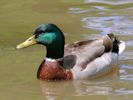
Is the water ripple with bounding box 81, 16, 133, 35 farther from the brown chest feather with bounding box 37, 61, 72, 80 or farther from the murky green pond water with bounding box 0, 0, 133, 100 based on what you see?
the brown chest feather with bounding box 37, 61, 72, 80

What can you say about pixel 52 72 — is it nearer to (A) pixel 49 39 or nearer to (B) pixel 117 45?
(A) pixel 49 39

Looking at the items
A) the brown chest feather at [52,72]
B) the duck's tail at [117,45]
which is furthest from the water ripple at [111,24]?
the brown chest feather at [52,72]

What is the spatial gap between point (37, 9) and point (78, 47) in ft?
14.1

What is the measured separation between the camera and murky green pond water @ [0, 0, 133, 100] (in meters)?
9.88

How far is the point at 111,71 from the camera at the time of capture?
11070 millimetres

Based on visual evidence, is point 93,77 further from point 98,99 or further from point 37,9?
point 37,9

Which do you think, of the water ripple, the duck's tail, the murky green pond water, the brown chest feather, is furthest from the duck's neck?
the water ripple

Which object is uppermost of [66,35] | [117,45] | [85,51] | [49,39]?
[49,39]

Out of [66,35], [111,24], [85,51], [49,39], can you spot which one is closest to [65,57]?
[85,51]

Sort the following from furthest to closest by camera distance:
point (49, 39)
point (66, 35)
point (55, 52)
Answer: point (66, 35)
point (55, 52)
point (49, 39)

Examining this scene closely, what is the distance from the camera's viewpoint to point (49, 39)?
34.3ft

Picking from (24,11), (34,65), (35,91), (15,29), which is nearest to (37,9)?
(24,11)

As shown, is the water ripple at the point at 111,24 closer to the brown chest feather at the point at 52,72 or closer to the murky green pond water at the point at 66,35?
the murky green pond water at the point at 66,35

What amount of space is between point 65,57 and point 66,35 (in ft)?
6.76
